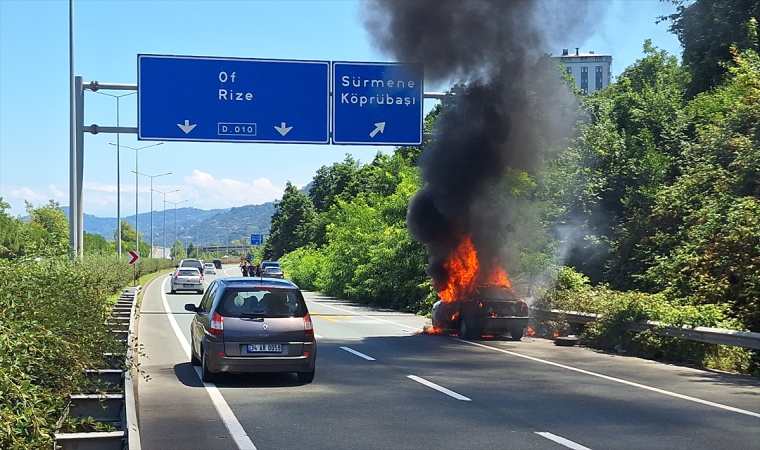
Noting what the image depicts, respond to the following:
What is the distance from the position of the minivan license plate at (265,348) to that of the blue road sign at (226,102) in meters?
9.40

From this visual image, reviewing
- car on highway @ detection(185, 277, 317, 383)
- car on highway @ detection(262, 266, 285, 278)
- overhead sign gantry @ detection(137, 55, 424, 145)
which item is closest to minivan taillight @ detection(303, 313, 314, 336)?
car on highway @ detection(185, 277, 317, 383)

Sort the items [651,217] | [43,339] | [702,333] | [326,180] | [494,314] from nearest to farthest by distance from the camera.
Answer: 1. [43,339]
2. [702,333]
3. [494,314]
4. [651,217]
5. [326,180]

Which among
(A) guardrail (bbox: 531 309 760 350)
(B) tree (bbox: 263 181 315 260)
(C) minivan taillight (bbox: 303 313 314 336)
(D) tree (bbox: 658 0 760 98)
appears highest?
(D) tree (bbox: 658 0 760 98)

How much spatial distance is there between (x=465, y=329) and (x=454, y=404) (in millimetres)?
9830

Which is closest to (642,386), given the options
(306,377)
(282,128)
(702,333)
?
(702,333)

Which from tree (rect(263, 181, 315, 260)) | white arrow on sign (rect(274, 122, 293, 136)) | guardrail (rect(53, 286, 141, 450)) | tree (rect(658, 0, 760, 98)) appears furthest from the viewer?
tree (rect(263, 181, 315, 260))

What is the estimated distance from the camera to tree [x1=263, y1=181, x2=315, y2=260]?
3824 inches

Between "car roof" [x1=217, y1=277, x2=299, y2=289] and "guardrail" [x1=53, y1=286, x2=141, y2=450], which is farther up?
"car roof" [x1=217, y1=277, x2=299, y2=289]

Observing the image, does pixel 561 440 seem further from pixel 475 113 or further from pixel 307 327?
pixel 475 113

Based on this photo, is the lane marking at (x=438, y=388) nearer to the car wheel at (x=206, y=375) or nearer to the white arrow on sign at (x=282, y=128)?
the car wheel at (x=206, y=375)

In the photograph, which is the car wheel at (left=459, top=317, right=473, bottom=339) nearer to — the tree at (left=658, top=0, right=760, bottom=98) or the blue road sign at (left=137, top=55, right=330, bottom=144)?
the blue road sign at (left=137, top=55, right=330, bottom=144)

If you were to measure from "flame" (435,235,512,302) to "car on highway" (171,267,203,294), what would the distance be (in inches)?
920

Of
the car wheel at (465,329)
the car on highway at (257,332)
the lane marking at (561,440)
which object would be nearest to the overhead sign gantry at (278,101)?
the car wheel at (465,329)

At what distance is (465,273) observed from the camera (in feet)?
74.6
